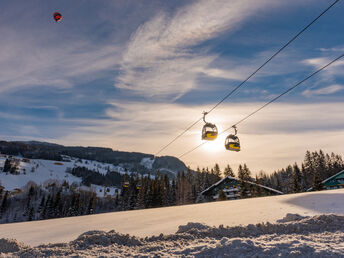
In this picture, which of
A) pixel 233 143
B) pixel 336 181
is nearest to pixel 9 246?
pixel 233 143

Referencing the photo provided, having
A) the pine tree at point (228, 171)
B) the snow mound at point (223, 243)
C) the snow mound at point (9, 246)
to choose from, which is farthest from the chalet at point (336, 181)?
the snow mound at point (9, 246)

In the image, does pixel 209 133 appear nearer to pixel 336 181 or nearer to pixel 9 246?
pixel 9 246

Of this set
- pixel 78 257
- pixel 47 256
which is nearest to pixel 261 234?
pixel 78 257

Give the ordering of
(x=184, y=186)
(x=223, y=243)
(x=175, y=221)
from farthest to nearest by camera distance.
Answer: (x=184, y=186)
(x=175, y=221)
(x=223, y=243)

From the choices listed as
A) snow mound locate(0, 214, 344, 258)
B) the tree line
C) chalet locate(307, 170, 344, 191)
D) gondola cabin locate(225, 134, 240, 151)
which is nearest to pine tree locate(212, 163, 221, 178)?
the tree line

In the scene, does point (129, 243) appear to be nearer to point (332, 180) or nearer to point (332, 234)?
point (332, 234)

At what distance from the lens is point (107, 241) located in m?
5.63

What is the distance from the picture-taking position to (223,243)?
15.2ft

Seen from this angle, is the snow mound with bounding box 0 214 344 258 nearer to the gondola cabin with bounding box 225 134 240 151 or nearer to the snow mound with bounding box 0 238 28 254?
the snow mound with bounding box 0 238 28 254

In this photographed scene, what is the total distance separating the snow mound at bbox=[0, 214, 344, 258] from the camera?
4117 millimetres

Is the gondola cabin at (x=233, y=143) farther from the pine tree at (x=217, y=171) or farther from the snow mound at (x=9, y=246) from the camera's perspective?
the pine tree at (x=217, y=171)

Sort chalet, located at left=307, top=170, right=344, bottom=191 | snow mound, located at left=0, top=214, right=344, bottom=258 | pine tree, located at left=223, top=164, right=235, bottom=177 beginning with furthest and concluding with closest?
pine tree, located at left=223, top=164, right=235, bottom=177 → chalet, located at left=307, top=170, right=344, bottom=191 → snow mound, located at left=0, top=214, right=344, bottom=258

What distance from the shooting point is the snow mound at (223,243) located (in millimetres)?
4117

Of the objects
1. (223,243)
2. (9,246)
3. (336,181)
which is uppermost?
(336,181)
